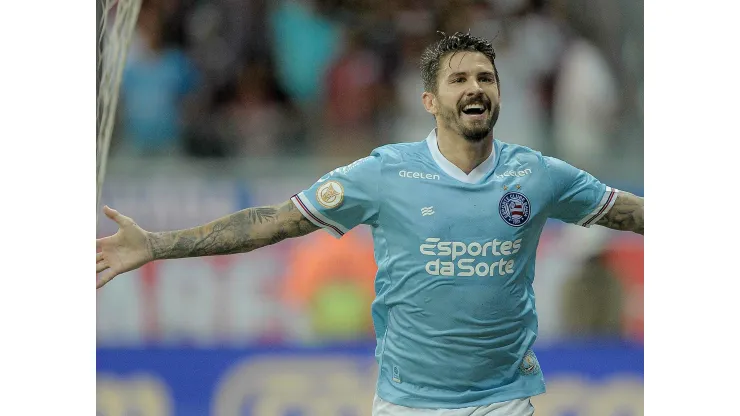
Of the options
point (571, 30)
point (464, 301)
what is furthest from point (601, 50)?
point (464, 301)

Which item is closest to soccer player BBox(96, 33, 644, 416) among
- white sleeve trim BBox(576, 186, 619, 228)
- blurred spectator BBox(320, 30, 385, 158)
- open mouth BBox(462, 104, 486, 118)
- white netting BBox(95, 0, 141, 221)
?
open mouth BBox(462, 104, 486, 118)

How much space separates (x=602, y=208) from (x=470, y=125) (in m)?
0.76

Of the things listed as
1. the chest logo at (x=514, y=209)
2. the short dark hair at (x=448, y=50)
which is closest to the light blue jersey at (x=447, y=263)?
the chest logo at (x=514, y=209)

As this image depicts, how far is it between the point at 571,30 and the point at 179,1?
2.14m

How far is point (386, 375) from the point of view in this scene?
12.9ft

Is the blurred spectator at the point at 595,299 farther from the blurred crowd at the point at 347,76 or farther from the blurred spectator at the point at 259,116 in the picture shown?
the blurred spectator at the point at 259,116

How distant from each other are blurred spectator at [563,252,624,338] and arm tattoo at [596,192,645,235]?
84 cm

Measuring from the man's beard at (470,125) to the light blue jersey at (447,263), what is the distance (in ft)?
0.43

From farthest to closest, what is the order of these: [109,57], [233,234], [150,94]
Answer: [150,94]
[109,57]
[233,234]

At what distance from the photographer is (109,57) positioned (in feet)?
16.1

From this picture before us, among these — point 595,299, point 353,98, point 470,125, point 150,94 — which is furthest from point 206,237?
point 595,299

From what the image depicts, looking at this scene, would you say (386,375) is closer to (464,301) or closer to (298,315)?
(464,301)

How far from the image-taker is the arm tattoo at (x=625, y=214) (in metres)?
4.20

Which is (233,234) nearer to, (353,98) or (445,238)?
(445,238)
